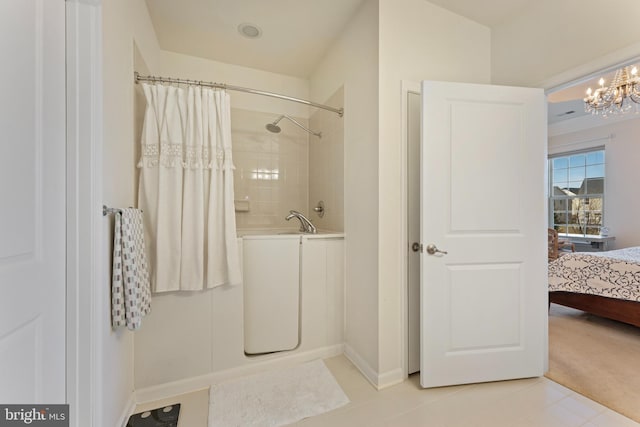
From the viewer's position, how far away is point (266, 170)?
2.97m

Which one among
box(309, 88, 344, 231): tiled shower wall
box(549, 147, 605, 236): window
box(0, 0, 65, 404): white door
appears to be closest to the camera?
box(0, 0, 65, 404): white door

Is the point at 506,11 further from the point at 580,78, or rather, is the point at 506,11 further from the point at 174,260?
the point at 174,260

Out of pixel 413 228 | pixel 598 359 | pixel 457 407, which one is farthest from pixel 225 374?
pixel 598 359

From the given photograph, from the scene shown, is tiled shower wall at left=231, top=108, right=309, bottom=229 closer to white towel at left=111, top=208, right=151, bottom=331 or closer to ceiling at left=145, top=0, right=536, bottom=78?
ceiling at left=145, top=0, right=536, bottom=78

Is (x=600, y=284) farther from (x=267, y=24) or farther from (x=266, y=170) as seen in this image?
(x=267, y=24)

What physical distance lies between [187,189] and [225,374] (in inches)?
50.1

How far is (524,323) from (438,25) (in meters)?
2.19

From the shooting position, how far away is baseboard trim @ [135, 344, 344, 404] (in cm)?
163

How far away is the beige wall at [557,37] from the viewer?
1.48m

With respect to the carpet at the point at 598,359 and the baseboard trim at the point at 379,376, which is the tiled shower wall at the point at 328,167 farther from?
the carpet at the point at 598,359

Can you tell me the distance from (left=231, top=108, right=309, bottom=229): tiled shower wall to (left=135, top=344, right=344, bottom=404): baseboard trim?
4.53ft

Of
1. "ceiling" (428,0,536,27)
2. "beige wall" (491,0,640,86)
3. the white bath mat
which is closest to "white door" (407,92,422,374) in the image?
the white bath mat

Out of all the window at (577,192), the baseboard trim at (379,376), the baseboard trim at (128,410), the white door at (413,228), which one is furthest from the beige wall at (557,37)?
the window at (577,192)

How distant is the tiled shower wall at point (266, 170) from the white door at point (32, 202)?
182 cm
